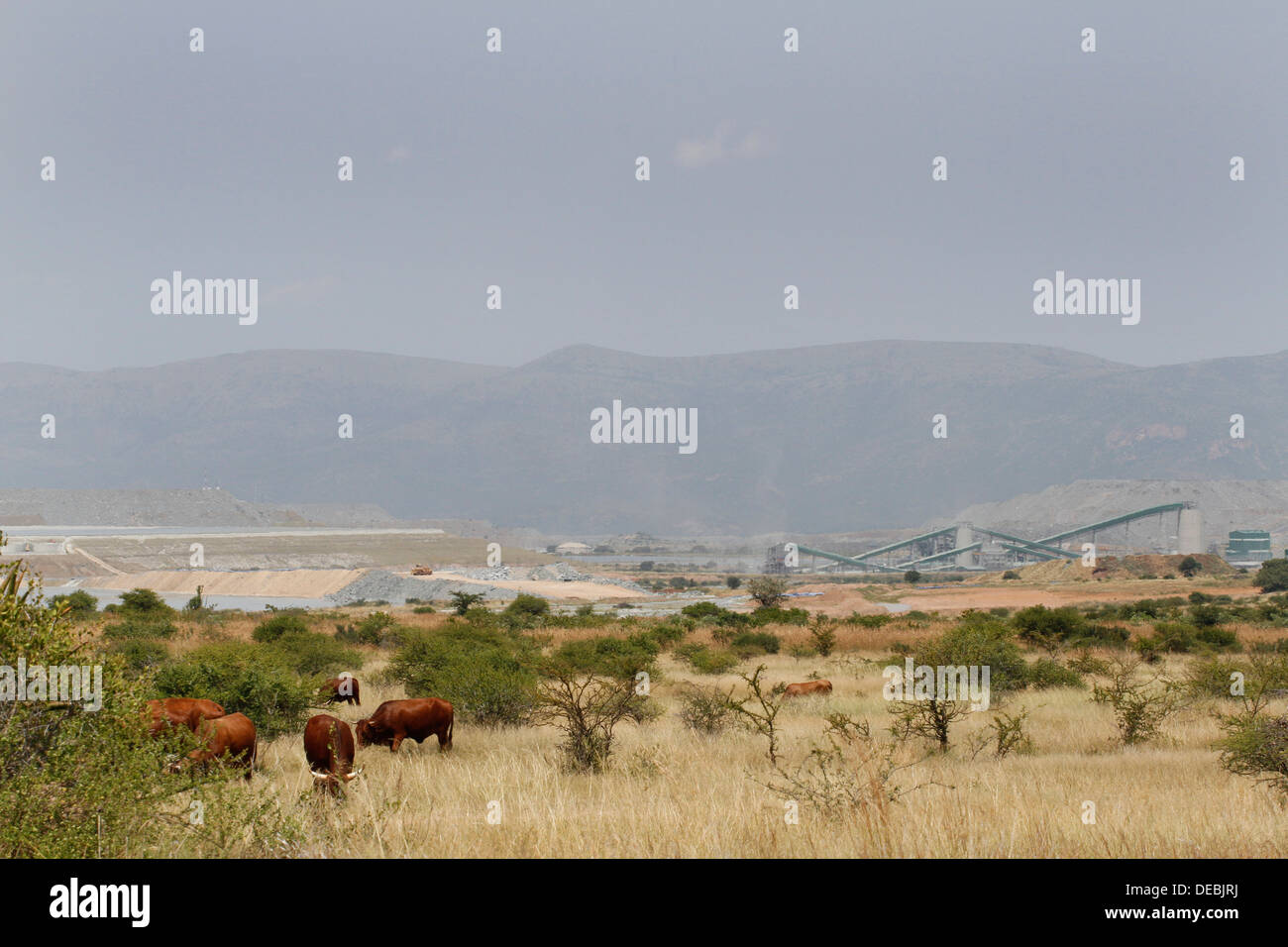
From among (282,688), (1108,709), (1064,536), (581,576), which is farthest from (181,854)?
(1064,536)

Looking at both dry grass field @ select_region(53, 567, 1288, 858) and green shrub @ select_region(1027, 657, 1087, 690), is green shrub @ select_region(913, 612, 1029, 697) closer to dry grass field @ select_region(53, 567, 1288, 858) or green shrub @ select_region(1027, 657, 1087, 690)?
green shrub @ select_region(1027, 657, 1087, 690)

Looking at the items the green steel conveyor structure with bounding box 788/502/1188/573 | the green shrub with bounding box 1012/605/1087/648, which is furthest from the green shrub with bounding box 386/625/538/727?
the green steel conveyor structure with bounding box 788/502/1188/573

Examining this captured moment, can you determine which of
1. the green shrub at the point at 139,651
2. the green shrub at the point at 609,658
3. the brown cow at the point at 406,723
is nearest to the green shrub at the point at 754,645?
the green shrub at the point at 609,658

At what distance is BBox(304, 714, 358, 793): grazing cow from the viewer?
984cm

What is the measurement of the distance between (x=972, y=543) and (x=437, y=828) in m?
161

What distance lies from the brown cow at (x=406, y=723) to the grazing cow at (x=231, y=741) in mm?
2444

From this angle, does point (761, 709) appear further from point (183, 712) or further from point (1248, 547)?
point (1248, 547)

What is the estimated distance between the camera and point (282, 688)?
15945 millimetres

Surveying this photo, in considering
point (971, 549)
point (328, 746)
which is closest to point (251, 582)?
point (328, 746)

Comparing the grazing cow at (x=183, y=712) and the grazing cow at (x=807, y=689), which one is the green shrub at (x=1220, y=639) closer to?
the grazing cow at (x=807, y=689)

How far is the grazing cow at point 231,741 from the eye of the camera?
34.0 feet

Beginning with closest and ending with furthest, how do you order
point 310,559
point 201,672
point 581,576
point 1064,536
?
point 201,672, point 581,576, point 310,559, point 1064,536

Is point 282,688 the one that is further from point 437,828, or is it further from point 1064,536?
point 1064,536
